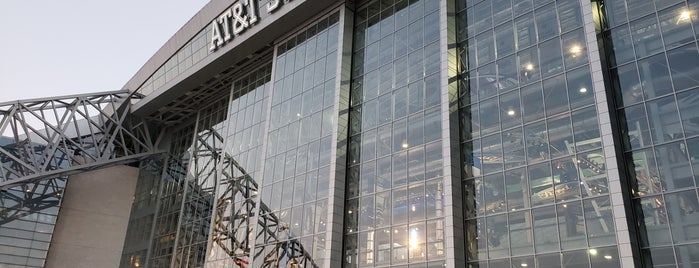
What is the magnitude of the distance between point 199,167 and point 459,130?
2717cm

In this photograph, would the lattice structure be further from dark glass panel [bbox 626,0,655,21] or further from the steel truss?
dark glass panel [bbox 626,0,655,21]

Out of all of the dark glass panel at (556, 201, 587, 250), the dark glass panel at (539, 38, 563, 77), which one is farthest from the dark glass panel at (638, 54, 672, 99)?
→ the dark glass panel at (556, 201, 587, 250)

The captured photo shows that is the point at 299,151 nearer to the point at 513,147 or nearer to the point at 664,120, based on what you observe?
the point at 513,147

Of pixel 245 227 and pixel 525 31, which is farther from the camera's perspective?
pixel 245 227

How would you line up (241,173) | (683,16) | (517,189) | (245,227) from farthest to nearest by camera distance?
(241,173) < (245,227) < (517,189) < (683,16)

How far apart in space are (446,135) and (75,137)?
4416cm

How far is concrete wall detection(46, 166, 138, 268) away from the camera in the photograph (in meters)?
51.3

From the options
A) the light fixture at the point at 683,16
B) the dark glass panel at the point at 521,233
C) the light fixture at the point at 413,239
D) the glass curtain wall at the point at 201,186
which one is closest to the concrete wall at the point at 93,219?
the glass curtain wall at the point at 201,186

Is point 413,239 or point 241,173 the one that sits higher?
point 241,173

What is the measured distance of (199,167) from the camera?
45969mm

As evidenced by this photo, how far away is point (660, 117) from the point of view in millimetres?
19672

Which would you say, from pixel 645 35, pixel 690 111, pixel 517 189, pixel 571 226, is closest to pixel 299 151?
pixel 517 189

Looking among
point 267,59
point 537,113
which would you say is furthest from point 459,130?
point 267,59

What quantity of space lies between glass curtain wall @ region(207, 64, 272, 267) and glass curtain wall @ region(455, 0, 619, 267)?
15353mm
